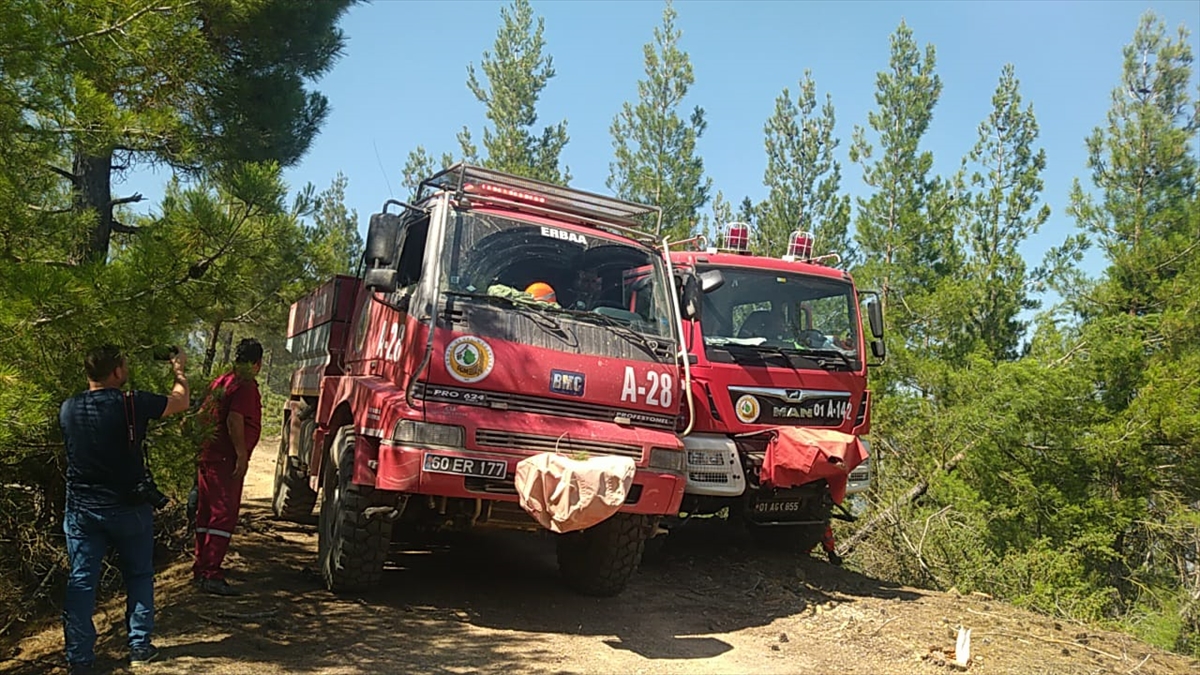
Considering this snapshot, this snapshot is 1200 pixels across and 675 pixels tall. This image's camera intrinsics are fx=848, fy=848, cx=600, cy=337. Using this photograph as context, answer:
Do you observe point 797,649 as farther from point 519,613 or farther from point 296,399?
point 296,399

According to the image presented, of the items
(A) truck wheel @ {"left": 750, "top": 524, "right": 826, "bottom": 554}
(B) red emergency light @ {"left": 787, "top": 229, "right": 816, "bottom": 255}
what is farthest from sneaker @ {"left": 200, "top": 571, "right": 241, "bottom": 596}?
(B) red emergency light @ {"left": 787, "top": 229, "right": 816, "bottom": 255}

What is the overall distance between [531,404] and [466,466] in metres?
0.57

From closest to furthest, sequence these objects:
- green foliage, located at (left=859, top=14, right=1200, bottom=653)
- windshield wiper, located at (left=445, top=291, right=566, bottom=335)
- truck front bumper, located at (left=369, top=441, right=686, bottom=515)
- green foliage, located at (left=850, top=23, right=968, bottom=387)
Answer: truck front bumper, located at (left=369, top=441, right=686, bottom=515), windshield wiper, located at (left=445, top=291, right=566, bottom=335), green foliage, located at (left=859, top=14, right=1200, bottom=653), green foliage, located at (left=850, top=23, right=968, bottom=387)

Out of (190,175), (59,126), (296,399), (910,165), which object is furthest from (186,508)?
(910,165)

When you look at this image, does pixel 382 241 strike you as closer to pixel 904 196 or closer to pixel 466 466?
pixel 466 466

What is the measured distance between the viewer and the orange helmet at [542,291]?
5.66 m

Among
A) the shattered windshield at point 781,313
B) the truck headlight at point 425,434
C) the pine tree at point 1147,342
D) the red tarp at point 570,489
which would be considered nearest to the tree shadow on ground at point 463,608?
the red tarp at point 570,489

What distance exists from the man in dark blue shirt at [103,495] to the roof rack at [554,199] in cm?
255

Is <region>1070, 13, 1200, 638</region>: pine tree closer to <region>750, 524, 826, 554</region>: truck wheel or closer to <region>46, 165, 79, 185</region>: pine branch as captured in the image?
<region>750, 524, 826, 554</region>: truck wheel

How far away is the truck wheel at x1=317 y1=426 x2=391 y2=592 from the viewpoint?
17.2 ft

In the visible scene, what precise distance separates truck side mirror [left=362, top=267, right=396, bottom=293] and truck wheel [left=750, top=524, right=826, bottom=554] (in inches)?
179

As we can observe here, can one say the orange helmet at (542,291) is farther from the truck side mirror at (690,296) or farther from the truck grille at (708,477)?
the truck grille at (708,477)

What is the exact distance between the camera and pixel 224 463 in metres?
5.88

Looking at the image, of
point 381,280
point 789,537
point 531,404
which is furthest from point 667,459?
point 789,537
